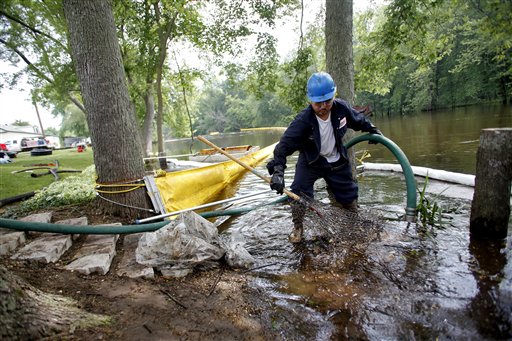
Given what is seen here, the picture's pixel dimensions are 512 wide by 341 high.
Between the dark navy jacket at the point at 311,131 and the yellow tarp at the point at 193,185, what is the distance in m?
1.85

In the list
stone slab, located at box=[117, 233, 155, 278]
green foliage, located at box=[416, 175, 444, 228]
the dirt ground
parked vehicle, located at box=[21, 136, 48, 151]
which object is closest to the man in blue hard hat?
green foliage, located at box=[416, 175, 444, 228]

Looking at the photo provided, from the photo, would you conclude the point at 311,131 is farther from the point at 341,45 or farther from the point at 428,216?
the point at 341,45

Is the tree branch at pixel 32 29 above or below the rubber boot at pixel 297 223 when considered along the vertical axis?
above

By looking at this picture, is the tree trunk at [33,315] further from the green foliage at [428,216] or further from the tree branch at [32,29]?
the tree branch at [32,29]

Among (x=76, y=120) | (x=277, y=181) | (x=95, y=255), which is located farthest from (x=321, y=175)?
(x=76, y=120)

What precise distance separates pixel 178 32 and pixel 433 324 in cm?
1308

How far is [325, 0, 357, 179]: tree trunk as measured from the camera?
464cm

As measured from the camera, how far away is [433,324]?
1882 mm

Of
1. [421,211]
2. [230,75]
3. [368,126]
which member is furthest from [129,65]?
[421,211]

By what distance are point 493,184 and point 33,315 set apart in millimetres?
4039

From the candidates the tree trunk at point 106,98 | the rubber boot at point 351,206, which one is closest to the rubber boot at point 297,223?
the rubber boot at point 351,206

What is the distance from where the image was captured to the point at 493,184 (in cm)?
287

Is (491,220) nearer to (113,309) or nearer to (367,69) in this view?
(113,309)

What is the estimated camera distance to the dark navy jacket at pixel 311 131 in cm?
329
